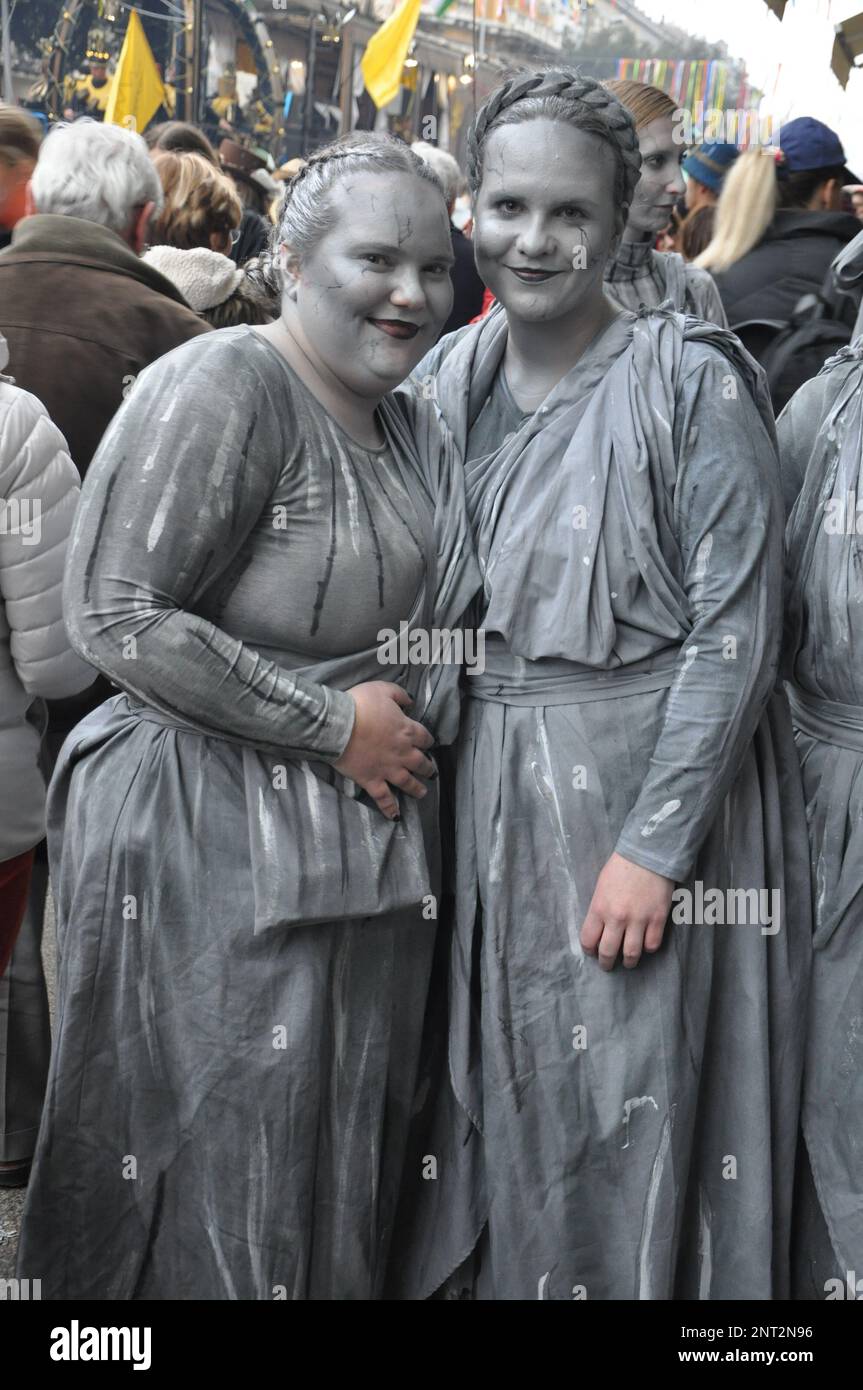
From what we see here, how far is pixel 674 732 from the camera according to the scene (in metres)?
1.93

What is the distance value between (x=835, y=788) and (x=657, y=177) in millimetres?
1890

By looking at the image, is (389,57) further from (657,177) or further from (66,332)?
(66,332)

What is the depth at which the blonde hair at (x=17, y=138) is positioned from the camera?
138 inches

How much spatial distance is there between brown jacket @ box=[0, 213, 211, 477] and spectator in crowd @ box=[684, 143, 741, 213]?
8.49ft

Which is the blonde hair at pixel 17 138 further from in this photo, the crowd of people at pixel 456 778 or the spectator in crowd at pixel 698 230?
the spectator in crowd at pixel 698 230

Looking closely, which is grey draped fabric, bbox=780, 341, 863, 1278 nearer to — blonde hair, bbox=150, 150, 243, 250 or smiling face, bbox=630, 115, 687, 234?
smiling face, bbox=630, 115, 687, 234

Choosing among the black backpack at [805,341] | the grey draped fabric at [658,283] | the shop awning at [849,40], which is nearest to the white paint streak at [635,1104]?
the black backpack at [805,341]

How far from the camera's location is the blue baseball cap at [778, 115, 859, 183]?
155 inches

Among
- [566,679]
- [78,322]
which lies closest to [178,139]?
[78,322]

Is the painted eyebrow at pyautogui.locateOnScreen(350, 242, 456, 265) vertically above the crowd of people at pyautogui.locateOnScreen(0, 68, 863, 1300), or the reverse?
the painted eyebrow at pyautogui.locateOnScreen(350, 242, 456, 265)

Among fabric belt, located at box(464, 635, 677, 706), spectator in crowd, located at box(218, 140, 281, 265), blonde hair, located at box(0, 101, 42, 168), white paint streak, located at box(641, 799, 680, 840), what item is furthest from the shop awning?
white paint streak, located at box(641, 799, 680, 840)

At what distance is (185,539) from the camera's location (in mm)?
1696

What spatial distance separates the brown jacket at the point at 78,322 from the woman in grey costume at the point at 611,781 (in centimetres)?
98
